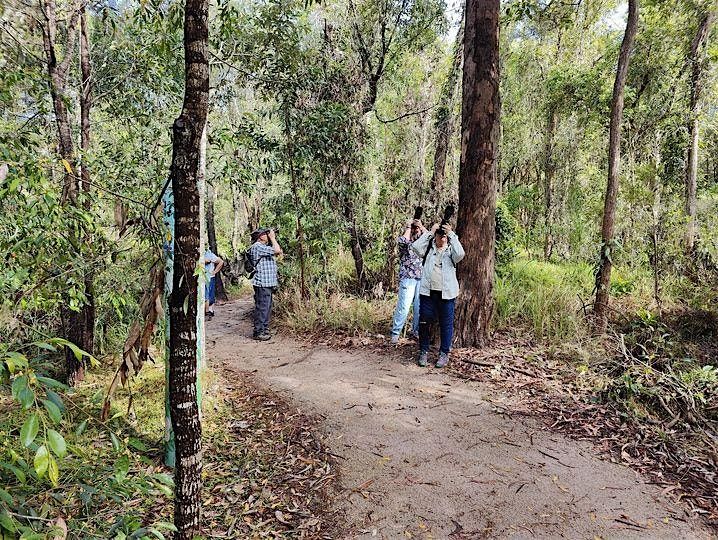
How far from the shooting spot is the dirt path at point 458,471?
10.1 feet

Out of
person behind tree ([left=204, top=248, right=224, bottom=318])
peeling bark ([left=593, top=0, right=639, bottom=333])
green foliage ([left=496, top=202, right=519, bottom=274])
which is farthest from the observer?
green foliage ([left=496, top=202, right=519, bottom=274])

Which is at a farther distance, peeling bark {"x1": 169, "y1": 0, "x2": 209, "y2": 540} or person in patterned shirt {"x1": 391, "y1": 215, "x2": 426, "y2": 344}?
person in patterned shirt {"x1": 391, "y1": 215, "x2": 426, "y2": 344}

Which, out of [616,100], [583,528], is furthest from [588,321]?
[583,528]

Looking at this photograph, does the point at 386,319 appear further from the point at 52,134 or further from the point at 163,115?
the point at 52,134

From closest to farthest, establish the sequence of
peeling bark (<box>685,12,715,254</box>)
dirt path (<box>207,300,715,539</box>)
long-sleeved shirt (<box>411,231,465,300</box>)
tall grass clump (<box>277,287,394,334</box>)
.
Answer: dirt path (<box>207,300,715,539</box>)
long-sleeved shirt (<box>411,231,465,300</box>)
tall grass clump (<box>277,287,394,334</box>)
peeling bark (<box>685,12,715,254</box>)

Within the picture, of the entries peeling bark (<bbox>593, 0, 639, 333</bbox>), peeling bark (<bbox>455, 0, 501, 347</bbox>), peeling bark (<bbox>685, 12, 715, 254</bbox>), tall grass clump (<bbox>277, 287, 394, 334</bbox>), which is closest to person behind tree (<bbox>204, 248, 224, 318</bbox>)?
tall grass clump (<bbox>277, 287, 394, 334</bbox>)

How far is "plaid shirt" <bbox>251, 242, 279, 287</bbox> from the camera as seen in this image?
7.69 meters

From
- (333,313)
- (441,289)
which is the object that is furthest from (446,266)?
(333,313)

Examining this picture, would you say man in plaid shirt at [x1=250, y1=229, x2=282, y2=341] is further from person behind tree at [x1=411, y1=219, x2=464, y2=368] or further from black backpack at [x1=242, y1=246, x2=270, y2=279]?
person behind tree at [x1=411, y1=219, x2=464, y2=368]

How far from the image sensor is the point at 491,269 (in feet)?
20.6

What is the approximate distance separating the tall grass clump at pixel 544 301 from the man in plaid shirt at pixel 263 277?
3634mm

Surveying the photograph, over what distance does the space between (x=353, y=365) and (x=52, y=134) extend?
453cm

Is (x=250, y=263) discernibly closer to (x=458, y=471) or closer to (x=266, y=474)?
(x=266, y=474)

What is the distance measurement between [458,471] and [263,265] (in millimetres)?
4935
